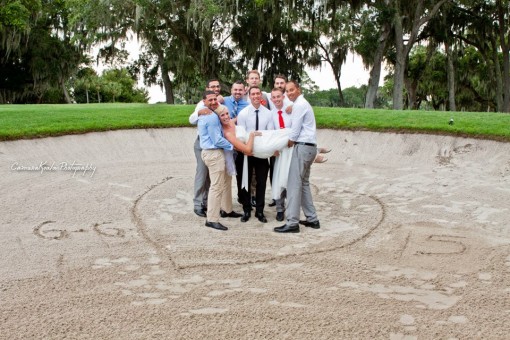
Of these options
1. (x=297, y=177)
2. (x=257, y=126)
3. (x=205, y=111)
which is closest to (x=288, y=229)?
(x=297, y=177)

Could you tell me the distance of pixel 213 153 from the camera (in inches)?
291

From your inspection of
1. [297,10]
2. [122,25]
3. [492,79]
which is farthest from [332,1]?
[492,79]

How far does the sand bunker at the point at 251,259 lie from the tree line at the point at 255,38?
14.4 metres

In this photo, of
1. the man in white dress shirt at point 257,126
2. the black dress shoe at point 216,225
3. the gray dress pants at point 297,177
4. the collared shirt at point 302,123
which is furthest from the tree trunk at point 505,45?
the black dress shoe at point 216,225

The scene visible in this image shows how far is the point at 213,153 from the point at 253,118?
0.75 meters

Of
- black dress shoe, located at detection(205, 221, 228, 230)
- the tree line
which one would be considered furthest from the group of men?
the tree line

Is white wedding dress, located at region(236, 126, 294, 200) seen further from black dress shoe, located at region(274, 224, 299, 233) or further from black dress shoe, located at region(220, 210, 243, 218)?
black dress shoe, located at region(220, 210, 243, 218)

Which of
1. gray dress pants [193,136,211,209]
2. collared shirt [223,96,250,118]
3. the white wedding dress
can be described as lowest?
gray dress pants [193,136,211,209]

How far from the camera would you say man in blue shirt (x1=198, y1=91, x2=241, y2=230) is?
7.29 meters

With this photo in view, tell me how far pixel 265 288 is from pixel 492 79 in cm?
3141

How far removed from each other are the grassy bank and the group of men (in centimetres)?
641

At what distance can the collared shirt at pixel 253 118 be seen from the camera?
7641mm

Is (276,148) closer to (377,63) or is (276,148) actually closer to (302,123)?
(302,123)

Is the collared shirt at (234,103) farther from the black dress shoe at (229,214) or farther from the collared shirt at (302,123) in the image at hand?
the black dress shoe at (229,214)
